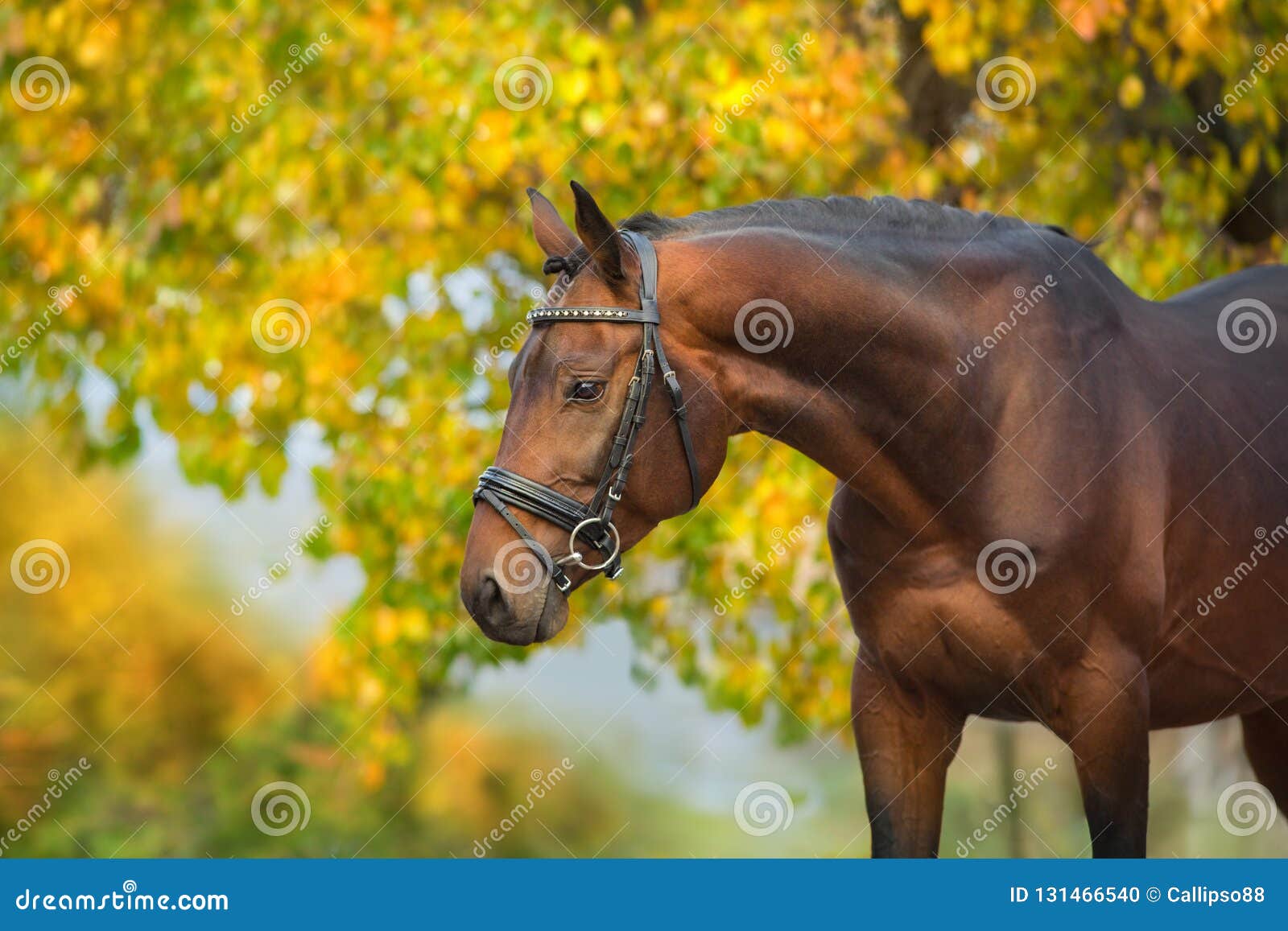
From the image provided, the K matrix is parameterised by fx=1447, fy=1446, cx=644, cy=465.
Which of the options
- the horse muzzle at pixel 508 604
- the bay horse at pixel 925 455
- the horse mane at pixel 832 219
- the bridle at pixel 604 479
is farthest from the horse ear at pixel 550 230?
the horse muzzle at pixel 508 604

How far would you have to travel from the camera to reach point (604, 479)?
3.30 metres

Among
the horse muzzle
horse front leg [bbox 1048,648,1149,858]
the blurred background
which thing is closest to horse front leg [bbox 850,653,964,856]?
horse front leg [bbox 1048,648,1149,858]

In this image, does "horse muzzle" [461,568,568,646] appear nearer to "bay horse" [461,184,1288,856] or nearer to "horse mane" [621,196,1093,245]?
"bay horse" [461,184,1288,856]

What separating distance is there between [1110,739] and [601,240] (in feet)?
5.57

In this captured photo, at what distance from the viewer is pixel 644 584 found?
27.6ft

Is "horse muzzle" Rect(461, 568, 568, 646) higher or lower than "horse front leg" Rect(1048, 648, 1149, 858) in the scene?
lower

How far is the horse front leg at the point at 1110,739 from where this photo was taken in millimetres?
3465

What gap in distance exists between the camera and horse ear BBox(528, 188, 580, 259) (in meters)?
3.60

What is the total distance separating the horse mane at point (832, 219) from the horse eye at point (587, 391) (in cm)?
43

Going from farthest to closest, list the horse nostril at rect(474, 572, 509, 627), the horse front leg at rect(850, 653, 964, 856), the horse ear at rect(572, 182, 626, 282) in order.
Answer: the horse front leg at rect(850, 653, 964, 856), the horse ear at rect(572, 182, 626, 282), the horse nostril at rect(474, 572, 509, 627)

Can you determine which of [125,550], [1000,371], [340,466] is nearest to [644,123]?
[340,466]

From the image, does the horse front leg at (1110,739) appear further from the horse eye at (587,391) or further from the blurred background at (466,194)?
the blurred background at (466,194)

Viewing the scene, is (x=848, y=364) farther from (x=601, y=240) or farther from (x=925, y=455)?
(x=601, y=240)

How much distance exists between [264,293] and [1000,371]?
200 inches
